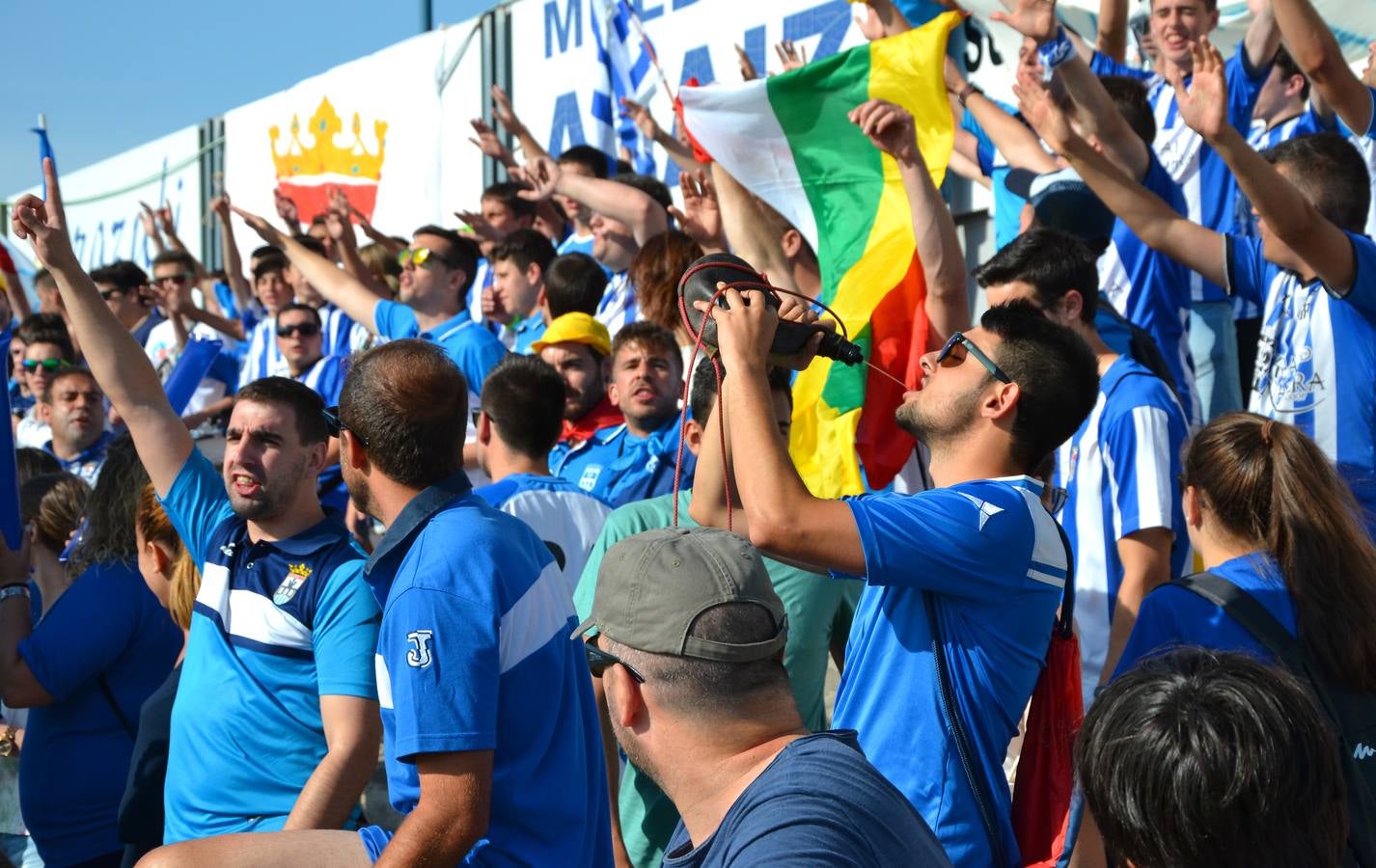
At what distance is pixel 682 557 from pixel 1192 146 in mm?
4846

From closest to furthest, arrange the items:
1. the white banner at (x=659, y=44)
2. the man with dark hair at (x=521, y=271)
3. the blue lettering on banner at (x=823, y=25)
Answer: the man with dark hair at (x=521, y=271)
the blue lettering on banner at (x=823, y=25)
the white banner at (x=659, y=44)

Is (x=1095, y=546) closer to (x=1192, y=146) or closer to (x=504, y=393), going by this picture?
(x=504, y=393)

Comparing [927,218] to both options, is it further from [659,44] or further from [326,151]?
[326,151]

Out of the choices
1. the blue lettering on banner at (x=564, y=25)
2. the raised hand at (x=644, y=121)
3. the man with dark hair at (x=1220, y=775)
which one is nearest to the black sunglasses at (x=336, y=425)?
the man with dark hair at (x=1220, y=775)

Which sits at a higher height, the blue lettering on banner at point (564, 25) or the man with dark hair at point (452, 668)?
the blue lettering on banner at point (564, 25)

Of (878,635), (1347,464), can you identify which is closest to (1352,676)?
(878,635)

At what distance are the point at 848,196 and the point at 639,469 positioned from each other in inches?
47.4

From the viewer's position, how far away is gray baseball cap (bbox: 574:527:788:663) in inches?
76.7

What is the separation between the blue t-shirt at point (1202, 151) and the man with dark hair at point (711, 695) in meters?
4.21

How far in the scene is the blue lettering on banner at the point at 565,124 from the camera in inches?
418

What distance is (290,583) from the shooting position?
343 cm

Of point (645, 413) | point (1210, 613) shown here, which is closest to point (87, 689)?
point (645, 413)

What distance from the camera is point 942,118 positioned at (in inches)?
193

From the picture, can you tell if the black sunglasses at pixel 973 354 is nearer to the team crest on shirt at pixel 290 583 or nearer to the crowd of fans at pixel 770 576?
the crowd of fans at pixel 770 576
